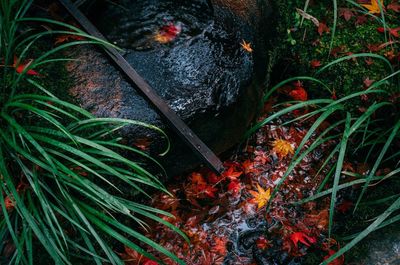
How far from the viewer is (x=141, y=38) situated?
2814mm

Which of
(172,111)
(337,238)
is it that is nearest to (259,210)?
(337,238)

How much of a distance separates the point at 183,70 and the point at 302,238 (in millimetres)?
1482

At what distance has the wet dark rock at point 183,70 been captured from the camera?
2.57 meters

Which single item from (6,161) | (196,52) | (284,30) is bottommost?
(284,30)

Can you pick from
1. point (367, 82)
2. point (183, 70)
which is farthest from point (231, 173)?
point (367, 82)

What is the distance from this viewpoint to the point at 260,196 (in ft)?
9.52

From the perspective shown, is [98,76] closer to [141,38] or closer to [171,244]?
[141,38]

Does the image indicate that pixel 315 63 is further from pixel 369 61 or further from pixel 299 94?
pixel 369 61

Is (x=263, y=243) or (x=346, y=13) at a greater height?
(x=346, y=13)

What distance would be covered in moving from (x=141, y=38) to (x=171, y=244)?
1.54 metres

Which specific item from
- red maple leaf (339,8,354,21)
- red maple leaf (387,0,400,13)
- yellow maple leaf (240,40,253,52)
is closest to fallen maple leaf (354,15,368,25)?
red maple leaf (339,8,354,21)

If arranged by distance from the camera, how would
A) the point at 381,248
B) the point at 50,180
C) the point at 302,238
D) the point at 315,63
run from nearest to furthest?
the point at 50,180 < the point at 381,248 < the point at 302,238 < the point at 315,63

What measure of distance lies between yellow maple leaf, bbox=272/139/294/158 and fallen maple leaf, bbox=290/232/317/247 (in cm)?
68

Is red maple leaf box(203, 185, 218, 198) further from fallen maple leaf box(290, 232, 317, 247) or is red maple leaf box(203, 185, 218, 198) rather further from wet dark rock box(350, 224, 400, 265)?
wet dark rock box(350, 224, 400, 265)
